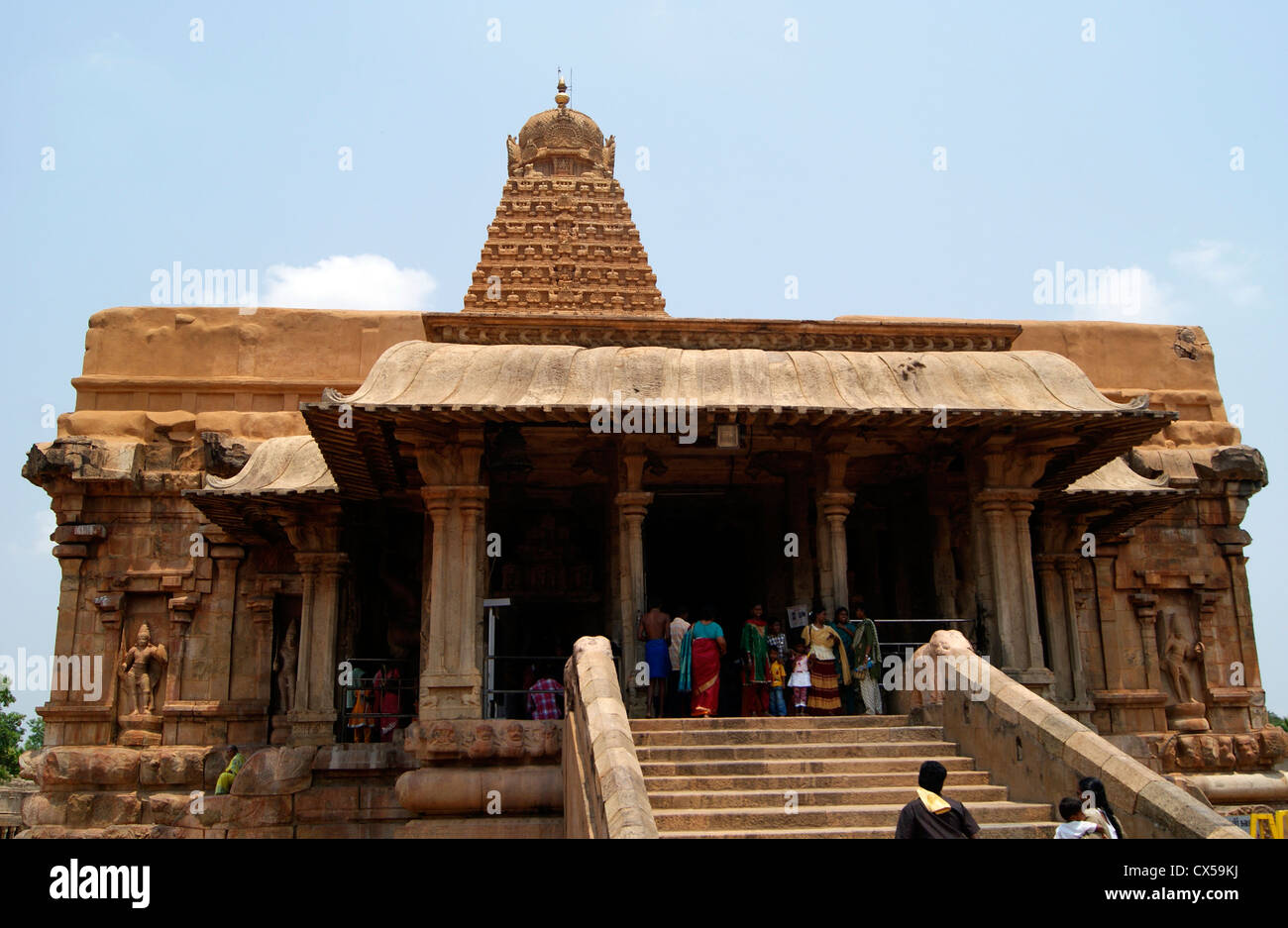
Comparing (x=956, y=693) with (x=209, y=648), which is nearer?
(x=956, y=693)

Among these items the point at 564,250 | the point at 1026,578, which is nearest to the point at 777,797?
the point at 1026,578

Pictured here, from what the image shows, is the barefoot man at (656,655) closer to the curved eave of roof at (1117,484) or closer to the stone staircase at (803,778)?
the stone staircase at (803,778)

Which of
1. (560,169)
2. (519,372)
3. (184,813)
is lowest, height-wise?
(184,813)

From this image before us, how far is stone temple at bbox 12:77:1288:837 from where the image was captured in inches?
417

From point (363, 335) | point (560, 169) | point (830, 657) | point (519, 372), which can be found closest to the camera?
point (830, 657)

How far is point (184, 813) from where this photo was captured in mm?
16250

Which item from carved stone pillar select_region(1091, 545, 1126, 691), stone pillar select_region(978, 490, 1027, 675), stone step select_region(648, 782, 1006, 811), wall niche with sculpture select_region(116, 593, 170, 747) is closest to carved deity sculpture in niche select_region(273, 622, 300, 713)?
wall niche with sculpture select_region(116, 593, 170, 747)

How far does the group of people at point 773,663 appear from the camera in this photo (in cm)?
1196

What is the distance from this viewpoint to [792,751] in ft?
34.0
